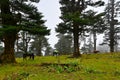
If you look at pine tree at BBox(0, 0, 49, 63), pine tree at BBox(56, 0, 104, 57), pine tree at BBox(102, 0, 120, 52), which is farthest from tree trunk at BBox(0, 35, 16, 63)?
pine tree at BBox(102, 0, 120, 52)

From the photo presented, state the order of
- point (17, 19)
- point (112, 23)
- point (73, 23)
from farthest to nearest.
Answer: point (112, 23)
point (73, 23)
point (17, 19)

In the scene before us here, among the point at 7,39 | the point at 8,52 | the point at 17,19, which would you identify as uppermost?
the point at 17,19

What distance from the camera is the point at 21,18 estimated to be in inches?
1005

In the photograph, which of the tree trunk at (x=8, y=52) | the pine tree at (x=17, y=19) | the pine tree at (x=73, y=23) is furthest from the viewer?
the pine tree at (x=73, y=23)

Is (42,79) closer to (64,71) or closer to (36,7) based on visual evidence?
(64,71)

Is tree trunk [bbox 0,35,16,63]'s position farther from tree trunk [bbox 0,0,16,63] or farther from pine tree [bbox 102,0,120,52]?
pine tree [bbox 102,0,120,52]

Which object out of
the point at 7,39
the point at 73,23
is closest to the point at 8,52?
the point at 7,39

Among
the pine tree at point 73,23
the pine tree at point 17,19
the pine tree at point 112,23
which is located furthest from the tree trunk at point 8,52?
the pine tree at point 112,23

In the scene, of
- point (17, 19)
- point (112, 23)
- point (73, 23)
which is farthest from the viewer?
point (112, 23)

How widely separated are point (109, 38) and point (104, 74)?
128 feet

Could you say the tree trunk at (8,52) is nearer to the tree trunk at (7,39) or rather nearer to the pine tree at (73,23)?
the tree trunk at (7,39)

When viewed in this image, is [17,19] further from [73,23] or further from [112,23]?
[112,23]

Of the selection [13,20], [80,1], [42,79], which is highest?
[80,1]

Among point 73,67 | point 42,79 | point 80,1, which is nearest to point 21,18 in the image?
point 73,67
